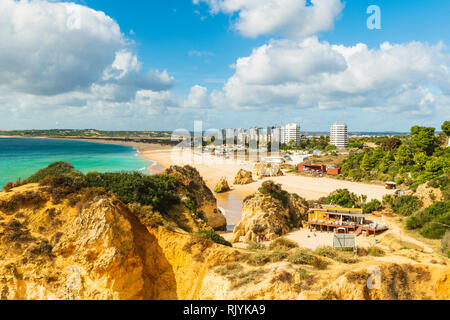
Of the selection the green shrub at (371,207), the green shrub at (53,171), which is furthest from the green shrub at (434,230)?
the green shrub at (53,171)

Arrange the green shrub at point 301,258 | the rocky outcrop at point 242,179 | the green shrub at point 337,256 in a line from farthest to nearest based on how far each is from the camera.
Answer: the rocky outcrop at point 242,179 → the green shrub at point 337,256 → the green shrub at point 301,258

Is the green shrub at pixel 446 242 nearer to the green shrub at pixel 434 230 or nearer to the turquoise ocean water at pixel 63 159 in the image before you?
the green shrub at pixel 434 230

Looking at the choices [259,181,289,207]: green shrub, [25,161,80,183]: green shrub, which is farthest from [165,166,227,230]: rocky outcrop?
[25,161,80,183]: green shrub

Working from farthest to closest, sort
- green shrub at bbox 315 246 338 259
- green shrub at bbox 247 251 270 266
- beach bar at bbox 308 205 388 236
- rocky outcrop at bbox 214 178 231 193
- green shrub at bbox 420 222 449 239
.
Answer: rocky outcrop at bbox 214 178 231 193, beach bar at bbox 308 205 388 236, green shrub at bbox 420 222 449 239, green shrub at bbox 315 246 338 259, green shrub at bbox 247 251 270 266

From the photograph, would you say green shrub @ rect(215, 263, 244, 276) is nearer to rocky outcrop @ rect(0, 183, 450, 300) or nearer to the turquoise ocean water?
rocky outcrop @ rect(0, 183, 450, 300)

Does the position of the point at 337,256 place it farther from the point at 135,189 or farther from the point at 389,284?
the point at 135,189

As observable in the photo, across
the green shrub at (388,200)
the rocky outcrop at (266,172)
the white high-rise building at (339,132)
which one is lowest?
the green shrub at (388,200)

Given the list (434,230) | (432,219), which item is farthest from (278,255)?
(432,219)
